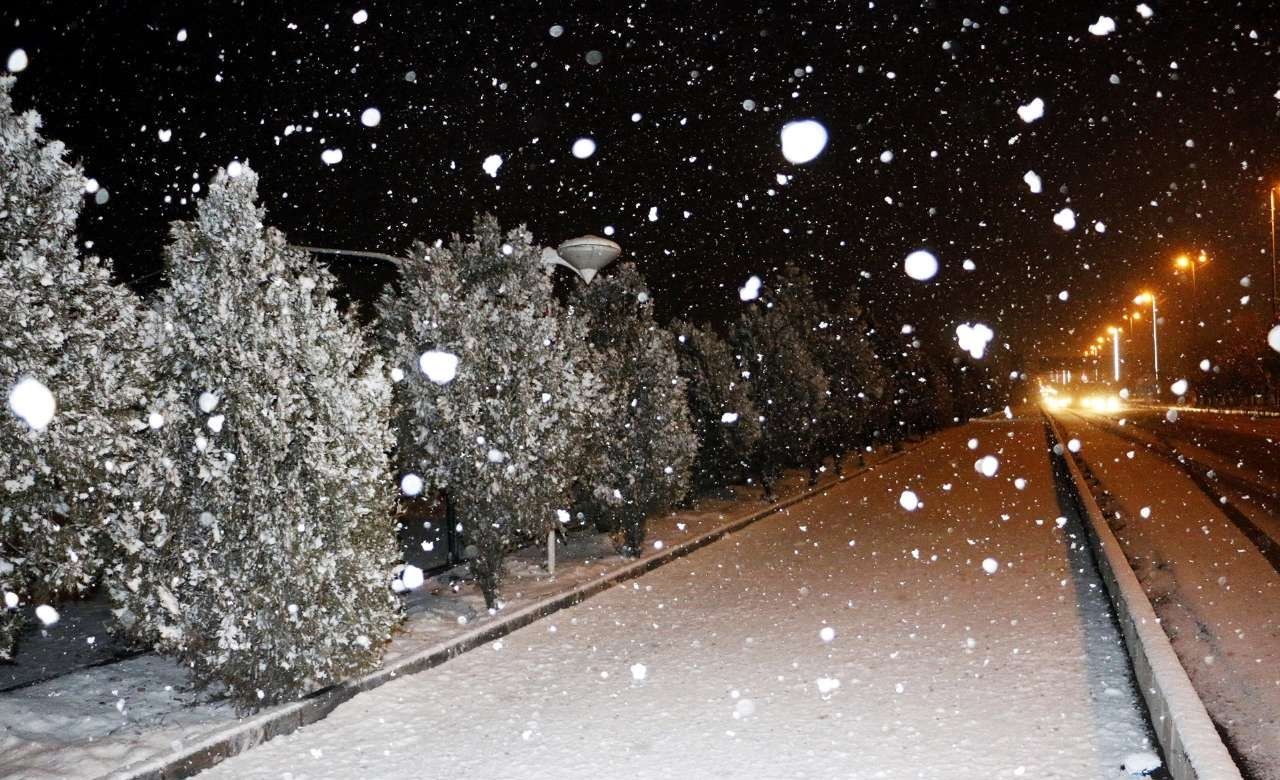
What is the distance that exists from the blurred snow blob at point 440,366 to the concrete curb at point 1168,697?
6.88 m

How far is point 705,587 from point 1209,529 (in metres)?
8.65

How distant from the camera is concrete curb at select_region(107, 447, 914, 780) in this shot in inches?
225

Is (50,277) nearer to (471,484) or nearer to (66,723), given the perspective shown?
(66,723)

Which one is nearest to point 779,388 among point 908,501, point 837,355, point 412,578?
point 908,501

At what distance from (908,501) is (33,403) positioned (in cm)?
1805

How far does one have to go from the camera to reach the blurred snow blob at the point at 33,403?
5844mm

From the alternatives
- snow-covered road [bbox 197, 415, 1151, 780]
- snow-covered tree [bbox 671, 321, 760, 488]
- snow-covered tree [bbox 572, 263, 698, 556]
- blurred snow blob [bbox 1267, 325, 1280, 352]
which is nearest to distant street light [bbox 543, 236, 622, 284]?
snow-covered tree [bbox 572, 263, 698, 556]

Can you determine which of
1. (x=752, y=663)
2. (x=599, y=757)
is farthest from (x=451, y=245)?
(x=599, y=757)

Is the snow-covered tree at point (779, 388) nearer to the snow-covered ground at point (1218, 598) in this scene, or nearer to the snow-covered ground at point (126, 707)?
the snow-covered ground at point (1218, 598)

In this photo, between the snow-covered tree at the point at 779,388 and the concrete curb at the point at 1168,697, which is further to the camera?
the snow-covered tree at the point at 779,388

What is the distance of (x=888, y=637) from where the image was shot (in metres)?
8.63

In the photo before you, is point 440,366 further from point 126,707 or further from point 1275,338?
point 1275,338

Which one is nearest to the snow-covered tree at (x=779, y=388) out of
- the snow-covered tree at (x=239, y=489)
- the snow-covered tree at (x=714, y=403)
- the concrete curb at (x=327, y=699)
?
the snow-covered tree at (x=714, y=403)

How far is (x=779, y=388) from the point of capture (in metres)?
23.5
